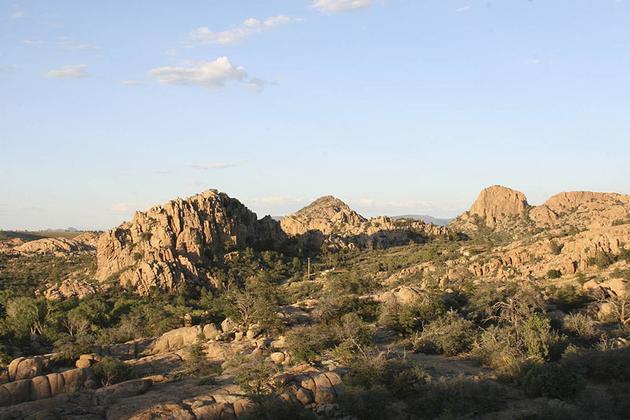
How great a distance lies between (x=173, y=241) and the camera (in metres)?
66.2

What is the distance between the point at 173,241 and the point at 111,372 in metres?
45.9

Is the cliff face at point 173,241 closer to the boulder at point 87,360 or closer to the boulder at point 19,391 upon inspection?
the boulder at point 87,360

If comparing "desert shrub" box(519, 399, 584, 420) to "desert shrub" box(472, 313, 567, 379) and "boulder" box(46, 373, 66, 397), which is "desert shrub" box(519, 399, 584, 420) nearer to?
"desert shrub" box(472, 313, 567, 379)

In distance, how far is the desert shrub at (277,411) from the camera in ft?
48.5

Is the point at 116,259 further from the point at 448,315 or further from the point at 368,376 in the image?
the point at 368,376

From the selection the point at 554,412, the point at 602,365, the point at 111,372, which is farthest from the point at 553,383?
the point at 111,372

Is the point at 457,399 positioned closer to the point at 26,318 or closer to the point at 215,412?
the point at 215,412

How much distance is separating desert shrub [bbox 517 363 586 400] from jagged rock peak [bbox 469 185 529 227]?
4183 inches

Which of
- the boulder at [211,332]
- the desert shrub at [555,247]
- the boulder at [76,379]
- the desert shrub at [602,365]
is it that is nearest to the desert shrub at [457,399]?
the desert shrub at [602,365]

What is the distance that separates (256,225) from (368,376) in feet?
211

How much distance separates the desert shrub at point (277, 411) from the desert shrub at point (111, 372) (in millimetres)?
8102

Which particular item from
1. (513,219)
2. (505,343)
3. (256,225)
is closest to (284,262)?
(256,225)

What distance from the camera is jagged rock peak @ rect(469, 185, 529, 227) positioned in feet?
399

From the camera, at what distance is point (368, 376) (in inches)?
719
